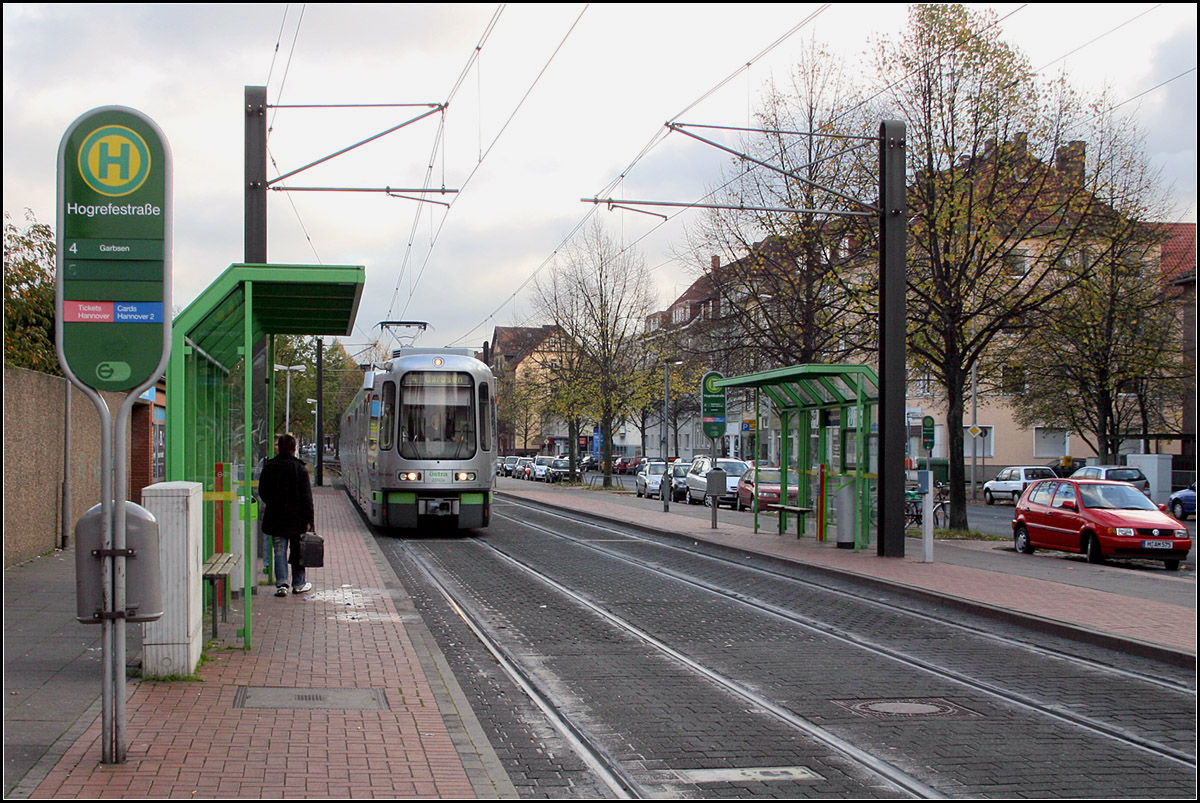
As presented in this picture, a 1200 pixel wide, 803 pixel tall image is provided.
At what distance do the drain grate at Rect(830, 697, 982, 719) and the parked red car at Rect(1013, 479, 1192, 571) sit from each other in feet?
42.7

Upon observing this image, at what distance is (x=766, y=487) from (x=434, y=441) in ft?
45.7

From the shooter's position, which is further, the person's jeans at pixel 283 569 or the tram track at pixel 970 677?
the person's jeans at pixel 283 569

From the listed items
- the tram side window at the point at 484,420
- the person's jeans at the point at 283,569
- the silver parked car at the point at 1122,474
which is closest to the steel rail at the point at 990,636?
the tram side window at the point at 484,420

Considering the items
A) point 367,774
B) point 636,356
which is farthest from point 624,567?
point 636,356

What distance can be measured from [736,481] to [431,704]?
3279 cm

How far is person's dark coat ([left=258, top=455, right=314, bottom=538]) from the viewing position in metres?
11.7

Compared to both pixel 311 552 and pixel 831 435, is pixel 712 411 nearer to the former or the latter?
pixel 831 435

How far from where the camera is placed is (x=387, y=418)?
2186 cm

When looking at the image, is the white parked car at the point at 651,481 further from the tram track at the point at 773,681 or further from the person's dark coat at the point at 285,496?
the person's dark coat at the point at 285,496

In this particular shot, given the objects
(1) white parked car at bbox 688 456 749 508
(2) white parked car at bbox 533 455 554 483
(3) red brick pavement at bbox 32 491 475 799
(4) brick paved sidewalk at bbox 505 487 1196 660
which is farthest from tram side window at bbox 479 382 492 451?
(2) white parked car at bbox 533 455 554 483

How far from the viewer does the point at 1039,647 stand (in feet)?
35.0

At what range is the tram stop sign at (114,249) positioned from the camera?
5.67 meters

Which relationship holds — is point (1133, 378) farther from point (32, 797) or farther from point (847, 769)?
point (32, 797)

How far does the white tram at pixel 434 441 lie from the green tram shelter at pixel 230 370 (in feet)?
28.5
